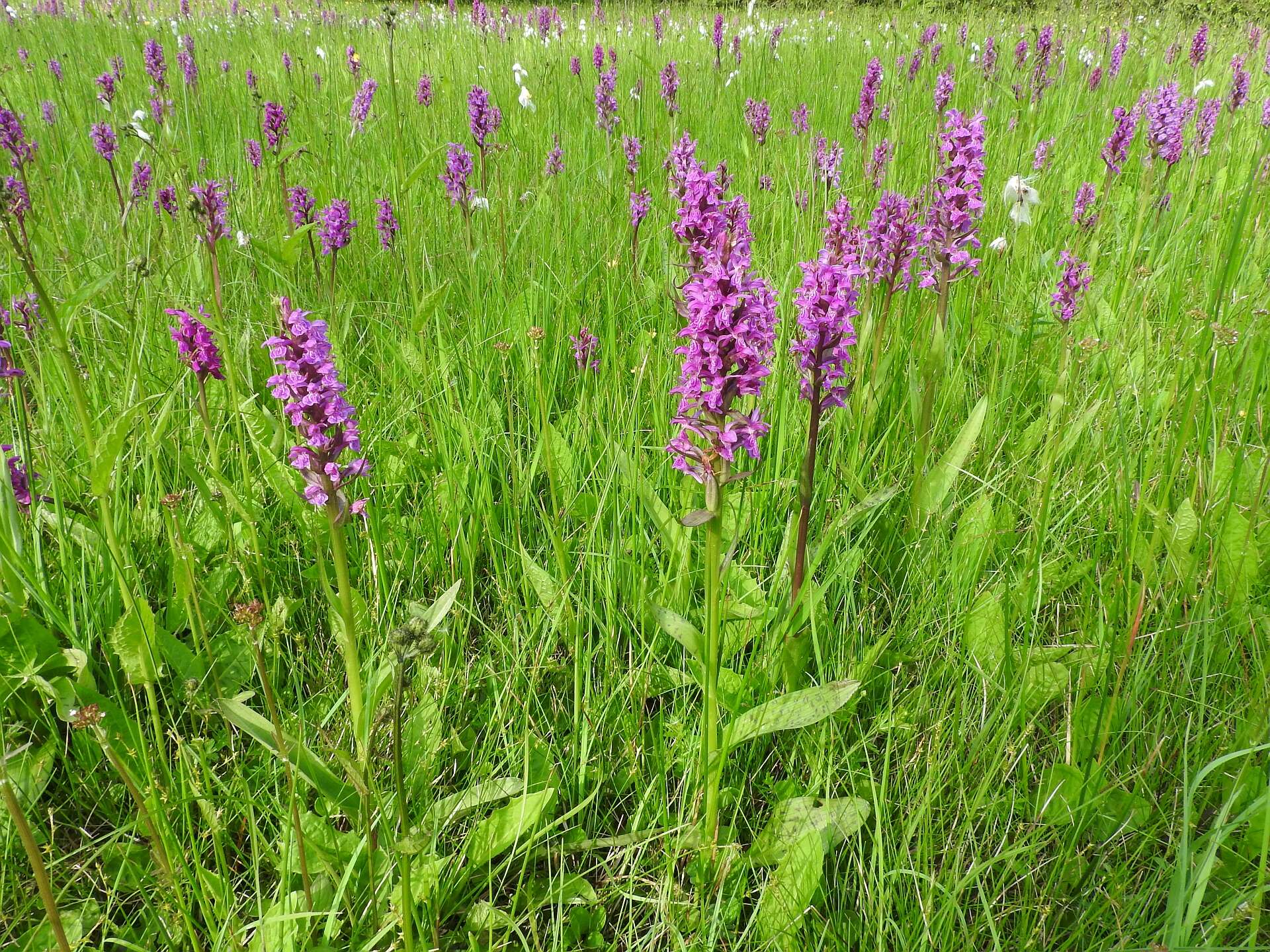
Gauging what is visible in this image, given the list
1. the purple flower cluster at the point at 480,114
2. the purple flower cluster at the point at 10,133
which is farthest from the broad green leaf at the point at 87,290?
the purple flower cluster at the point at 480,114

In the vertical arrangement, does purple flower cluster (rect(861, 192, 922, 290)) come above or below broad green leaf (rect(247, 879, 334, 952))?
above

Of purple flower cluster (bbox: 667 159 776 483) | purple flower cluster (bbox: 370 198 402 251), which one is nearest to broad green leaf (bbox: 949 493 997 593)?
purple flower cluster (bbox: 667 159 776 483)

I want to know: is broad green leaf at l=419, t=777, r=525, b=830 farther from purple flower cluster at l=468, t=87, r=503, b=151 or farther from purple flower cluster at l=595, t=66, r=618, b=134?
purple flower cluster at l=595, t=66, r=618, b=134

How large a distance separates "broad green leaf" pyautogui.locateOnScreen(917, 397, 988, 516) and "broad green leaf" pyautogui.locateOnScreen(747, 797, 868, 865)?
76 cm

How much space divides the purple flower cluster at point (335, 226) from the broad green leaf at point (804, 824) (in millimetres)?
2134

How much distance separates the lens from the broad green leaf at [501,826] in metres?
1.23

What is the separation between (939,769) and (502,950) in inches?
29.3

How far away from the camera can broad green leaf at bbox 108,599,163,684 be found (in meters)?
1.20

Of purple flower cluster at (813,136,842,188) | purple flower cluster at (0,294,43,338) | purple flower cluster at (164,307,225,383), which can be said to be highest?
purple flower cluster at (813,136,842,188)

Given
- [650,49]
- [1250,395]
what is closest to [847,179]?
[1250,395]

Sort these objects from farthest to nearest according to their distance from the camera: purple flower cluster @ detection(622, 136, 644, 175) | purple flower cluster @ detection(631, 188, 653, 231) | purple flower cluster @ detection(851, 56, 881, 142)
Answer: purple flower cluster @ detection(851, 56, 881, 142) < purple flower cluster @ detection(622, 136, 644, 175) < purple flower cluster @ detection(631, 188, 653, 231)

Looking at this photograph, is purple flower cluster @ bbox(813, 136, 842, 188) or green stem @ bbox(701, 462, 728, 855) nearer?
green stem @ bbox(701, 462, 728, 855)

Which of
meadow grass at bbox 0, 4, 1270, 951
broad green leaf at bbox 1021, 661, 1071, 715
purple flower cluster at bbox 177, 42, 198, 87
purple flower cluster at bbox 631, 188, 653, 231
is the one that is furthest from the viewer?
purple flower cluster at bbox 177, 42, 198, 87

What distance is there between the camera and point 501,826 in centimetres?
125
